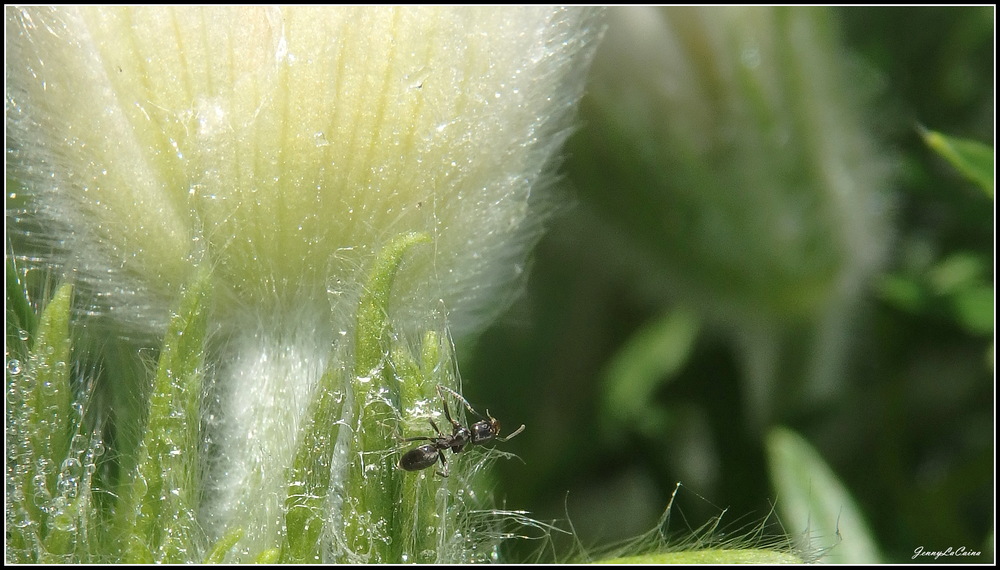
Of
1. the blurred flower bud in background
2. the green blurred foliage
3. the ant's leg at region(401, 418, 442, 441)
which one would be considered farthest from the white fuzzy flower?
the green blurred foliage

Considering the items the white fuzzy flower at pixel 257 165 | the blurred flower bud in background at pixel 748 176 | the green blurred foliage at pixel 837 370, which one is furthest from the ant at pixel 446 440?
the blurred flower bud in background at pixel 748 176

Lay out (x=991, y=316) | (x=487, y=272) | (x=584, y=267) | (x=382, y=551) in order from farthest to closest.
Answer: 1. (x=584, y=267)
2. (x=991, y=316)
3. (x=487, y=272)
4. (x=382, y=551)

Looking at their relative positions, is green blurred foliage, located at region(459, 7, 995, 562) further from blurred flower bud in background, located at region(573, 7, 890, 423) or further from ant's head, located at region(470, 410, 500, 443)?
ant's head, located at region(470, 410, 500, 443)

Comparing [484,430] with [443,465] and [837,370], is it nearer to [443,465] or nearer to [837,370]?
[443,465]

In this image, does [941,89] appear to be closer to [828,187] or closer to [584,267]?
[828,187]

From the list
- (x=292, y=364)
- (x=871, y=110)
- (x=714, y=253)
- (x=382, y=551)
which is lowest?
(x=382, y=551)

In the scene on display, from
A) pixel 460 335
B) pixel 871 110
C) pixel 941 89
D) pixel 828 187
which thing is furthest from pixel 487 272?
pixel 941 89
